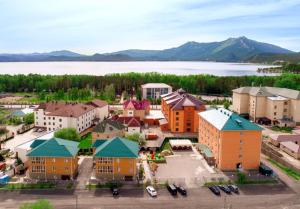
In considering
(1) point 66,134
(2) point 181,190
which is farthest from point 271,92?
(1) point 66,134

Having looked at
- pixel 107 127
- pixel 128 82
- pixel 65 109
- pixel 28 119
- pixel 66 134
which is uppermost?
pixel 128 82

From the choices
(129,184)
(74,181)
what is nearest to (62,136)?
(74,181)

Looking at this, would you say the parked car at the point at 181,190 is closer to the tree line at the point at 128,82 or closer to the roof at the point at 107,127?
the roof at the point at 107,127

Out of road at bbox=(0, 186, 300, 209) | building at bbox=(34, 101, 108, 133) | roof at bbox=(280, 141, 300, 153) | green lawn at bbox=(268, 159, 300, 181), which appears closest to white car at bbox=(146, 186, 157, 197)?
road at bbox=(0, 186, 300, 209)

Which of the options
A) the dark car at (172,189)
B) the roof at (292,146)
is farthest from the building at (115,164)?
the roof at (292,146)

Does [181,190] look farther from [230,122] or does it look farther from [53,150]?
[53,150]
